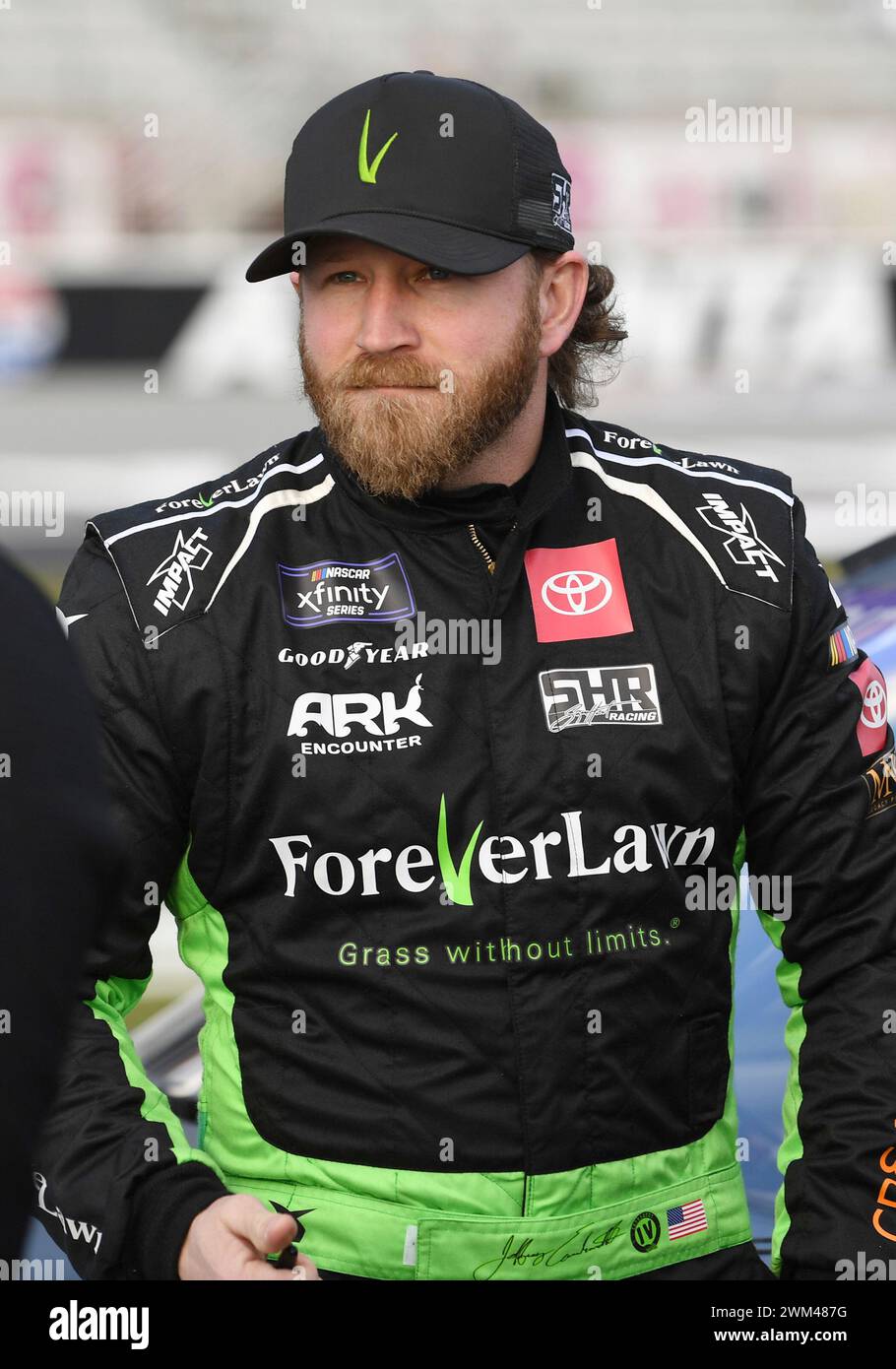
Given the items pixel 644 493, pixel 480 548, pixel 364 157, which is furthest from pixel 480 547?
pixel 364 157

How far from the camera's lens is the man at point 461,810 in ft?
5.47

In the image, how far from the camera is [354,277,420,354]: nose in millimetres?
1756

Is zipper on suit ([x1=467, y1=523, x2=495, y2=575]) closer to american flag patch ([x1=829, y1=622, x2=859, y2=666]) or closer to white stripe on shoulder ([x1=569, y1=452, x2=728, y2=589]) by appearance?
white stripe on shoulder ([x1=569, y1=452, x2=728, y2=589])

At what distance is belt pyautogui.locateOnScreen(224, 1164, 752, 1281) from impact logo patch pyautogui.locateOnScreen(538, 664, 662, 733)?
1.62 ft

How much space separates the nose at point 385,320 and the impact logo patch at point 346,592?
23cm

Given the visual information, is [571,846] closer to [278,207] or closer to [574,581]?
[574,581]

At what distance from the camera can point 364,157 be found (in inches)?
70.2

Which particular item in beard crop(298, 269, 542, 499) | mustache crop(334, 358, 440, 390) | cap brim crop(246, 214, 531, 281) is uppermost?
cap brim crop(246, 214, 531, 281)

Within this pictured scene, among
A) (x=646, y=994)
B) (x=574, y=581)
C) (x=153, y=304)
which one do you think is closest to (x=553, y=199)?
(x=574, y=581)

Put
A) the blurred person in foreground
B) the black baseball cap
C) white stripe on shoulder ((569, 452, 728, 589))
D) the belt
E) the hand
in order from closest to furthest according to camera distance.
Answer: the blurred person in foreground < the hand < the belt < the black baseball cap < white stripe on shoulder ((569, 452, 728, 589))

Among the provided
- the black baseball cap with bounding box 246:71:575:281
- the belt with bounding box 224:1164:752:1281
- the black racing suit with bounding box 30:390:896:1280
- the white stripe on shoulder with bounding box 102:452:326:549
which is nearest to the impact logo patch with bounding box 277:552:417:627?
the black racing suit with bounding box 30:390:896:1280

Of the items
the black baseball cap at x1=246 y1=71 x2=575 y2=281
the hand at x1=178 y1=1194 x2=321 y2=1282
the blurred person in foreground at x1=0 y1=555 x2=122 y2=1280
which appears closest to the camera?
the blurred person in foreground at x1=0 y1=555 x2=122 y2=1280

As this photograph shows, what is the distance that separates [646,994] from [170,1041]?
840 millimetres

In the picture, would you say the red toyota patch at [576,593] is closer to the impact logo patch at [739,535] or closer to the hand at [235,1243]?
the impact logo patch at [739,535]
